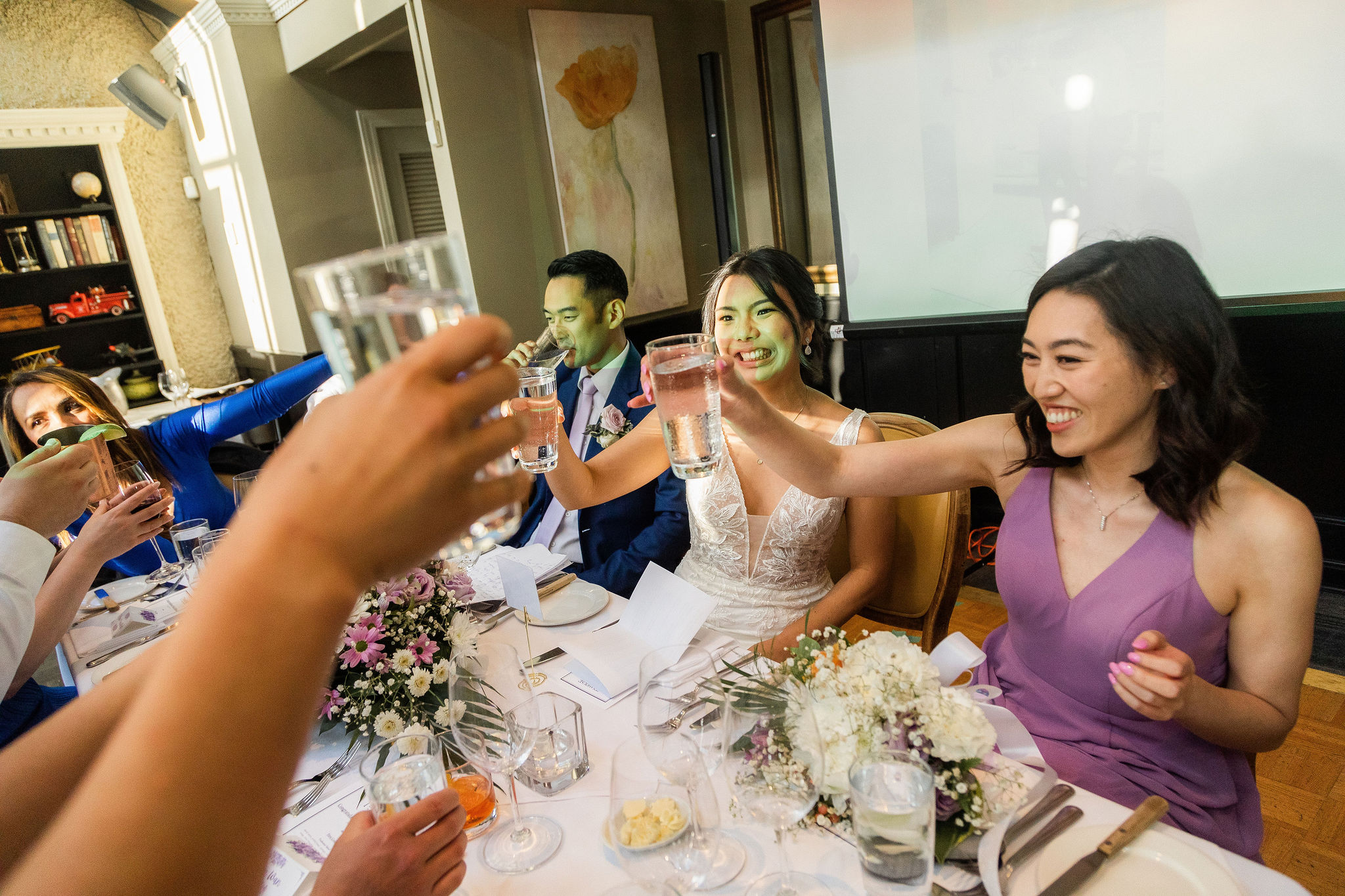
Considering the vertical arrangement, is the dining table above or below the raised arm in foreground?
A: below

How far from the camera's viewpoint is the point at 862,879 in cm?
99

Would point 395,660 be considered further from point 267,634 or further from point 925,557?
point 925,557

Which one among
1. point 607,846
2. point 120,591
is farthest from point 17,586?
point 120,591

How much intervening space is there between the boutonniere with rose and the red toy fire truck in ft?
17.9

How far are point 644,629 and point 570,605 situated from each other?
0.32 meters

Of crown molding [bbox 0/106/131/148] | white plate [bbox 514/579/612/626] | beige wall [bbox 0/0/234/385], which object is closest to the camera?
white plate [bbox 514/579/612/626]

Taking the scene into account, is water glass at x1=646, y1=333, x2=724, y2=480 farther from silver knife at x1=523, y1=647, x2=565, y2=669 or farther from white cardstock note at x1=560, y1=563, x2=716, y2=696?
silver knife at x1=523, y1=647, x2=565, y2=669

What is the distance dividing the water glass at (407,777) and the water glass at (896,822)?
21.0 inches

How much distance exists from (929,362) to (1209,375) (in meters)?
2.59

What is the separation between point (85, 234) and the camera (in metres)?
6.11

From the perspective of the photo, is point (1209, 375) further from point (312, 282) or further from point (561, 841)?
point (312, 282)

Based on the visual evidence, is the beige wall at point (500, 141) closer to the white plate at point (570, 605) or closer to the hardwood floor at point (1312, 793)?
the white plate at point (570, 605)

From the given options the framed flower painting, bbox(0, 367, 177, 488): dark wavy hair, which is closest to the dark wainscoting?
the framed flower painting

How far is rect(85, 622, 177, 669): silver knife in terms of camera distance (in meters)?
2.04
